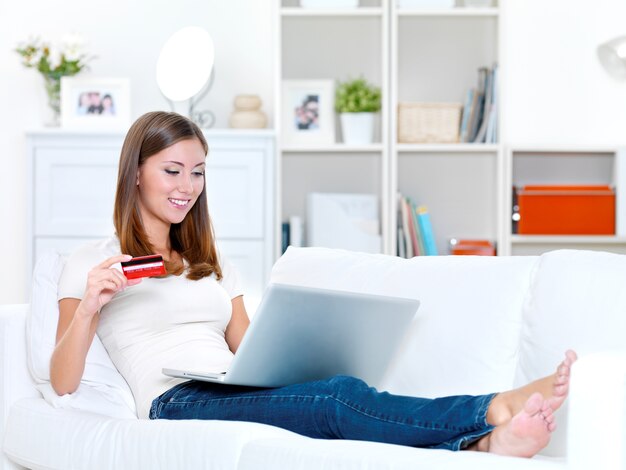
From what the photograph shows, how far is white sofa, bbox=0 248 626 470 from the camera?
5.86 feet

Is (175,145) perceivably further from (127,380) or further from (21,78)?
(21,78)

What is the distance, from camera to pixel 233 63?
14.3 feet

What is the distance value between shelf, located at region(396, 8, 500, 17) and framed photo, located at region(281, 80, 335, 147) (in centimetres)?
→ 43

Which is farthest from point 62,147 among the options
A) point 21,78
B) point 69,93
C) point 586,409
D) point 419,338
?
point 586,409

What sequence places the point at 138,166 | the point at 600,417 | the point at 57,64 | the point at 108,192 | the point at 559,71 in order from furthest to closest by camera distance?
the point at 559,71 → the point at 57,64 → the point at 108,192 → the point at 138,166 → the point at 600,417

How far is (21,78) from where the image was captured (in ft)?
14.2

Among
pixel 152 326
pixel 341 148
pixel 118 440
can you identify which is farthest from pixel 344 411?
pixel 341 148

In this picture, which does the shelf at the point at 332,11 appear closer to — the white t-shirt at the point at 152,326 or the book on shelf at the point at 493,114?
the book on shelf at the point at 493,114

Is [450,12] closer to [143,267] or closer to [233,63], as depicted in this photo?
[233,63]

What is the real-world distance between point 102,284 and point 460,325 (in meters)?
0.77

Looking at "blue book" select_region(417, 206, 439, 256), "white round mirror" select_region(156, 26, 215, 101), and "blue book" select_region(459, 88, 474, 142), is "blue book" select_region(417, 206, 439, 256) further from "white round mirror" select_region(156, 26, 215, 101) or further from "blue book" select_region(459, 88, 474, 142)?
"white round mirror" select_region(156, 26, 215, 101)

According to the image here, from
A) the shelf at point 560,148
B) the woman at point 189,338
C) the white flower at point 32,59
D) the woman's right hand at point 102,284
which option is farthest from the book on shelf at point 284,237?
the woman's right hand at point 102,284

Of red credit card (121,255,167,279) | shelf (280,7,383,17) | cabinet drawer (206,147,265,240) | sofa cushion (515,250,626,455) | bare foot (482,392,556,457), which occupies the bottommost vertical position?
bare foot (482,392,556,457)

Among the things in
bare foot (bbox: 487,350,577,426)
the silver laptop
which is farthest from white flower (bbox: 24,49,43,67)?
bare foot (bbox: 487,350,577,426)
